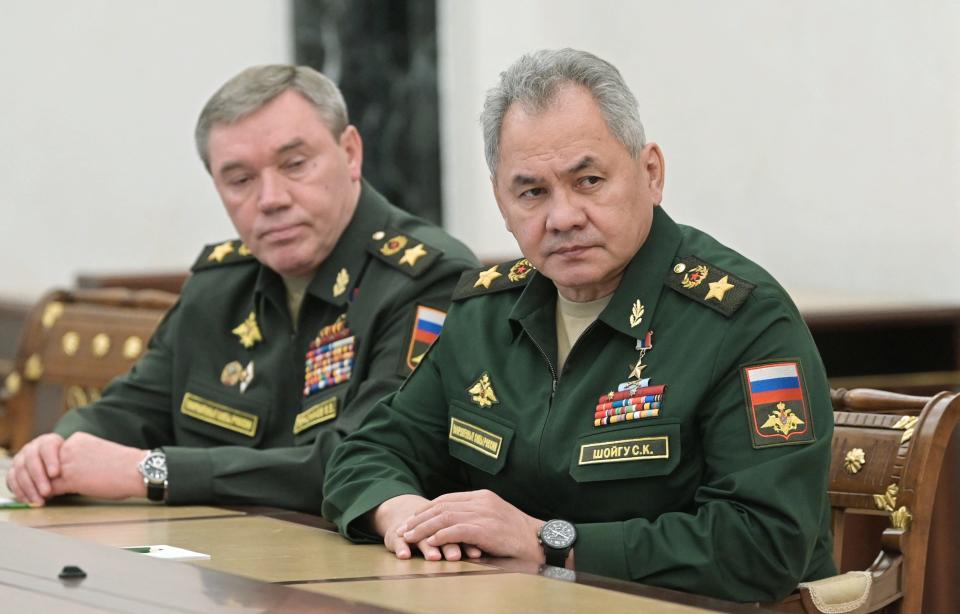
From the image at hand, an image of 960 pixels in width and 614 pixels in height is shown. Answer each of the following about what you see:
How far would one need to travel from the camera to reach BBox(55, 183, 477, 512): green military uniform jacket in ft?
10.3

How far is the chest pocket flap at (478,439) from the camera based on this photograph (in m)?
2.69

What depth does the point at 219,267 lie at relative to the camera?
3.76m

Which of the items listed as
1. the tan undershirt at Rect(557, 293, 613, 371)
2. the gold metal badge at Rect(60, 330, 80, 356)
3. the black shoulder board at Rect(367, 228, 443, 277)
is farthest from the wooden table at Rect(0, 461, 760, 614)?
the gold metal badge at Rect(60, 330, 80, 356)

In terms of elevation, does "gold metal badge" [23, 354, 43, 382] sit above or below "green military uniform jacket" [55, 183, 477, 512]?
below

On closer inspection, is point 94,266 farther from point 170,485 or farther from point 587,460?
point 587,460

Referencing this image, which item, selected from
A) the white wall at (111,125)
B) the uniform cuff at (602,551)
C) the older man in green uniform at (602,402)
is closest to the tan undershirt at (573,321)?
the older man in green uniform at (602,402)

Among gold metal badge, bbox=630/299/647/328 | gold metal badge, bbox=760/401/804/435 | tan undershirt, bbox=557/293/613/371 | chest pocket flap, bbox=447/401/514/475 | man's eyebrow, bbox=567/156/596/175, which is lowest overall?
chest pocket flap, bbox=447/401/514/475

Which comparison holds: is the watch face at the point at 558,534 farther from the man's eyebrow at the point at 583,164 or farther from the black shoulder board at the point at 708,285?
the man's eyebrow at the point at 583,164

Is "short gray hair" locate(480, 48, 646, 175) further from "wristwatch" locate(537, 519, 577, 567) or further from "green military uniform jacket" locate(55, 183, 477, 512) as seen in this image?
"green military uniform jacket" locate(55, 183, 477, 512)

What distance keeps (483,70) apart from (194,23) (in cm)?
128

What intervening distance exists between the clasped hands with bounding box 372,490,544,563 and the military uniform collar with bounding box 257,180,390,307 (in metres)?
0.99

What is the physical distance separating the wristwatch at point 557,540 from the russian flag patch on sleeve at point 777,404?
30 centimetres

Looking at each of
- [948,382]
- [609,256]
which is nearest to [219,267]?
[609,256]

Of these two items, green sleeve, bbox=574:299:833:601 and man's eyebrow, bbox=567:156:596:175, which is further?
man's eyebrow, bbox=567:156:596:175
